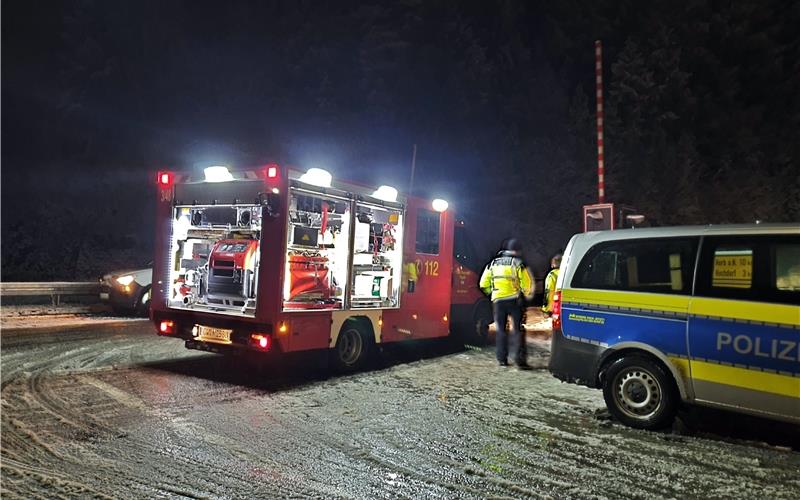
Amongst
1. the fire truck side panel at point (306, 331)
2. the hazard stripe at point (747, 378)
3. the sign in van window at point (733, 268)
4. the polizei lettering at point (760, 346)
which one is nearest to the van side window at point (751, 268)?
the sign in van window at point (733, 268)

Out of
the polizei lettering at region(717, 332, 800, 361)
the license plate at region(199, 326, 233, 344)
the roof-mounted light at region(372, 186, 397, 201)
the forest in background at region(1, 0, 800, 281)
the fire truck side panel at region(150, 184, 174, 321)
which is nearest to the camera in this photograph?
the polizei lettering at region(717, 332, 800, 361)

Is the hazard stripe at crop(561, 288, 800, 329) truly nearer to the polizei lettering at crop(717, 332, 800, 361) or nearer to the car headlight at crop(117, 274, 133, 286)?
the polizei lettering at crop(717, 332, 800, 361)

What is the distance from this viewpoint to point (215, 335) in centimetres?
680

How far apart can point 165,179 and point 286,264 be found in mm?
2109

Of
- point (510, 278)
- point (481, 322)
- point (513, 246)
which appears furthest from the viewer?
point (481, 322)

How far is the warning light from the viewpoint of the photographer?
24.3ft

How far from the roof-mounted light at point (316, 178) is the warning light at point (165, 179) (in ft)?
6.33

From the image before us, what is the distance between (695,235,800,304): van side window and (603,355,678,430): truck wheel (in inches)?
32.3

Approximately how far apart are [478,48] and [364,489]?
90.7 feet

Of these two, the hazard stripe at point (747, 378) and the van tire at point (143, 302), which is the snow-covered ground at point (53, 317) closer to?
the van tire at point (143, 302)

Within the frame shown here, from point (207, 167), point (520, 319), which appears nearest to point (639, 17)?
point (520, 319)

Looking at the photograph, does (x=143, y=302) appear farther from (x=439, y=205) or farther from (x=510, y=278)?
(x=510, y=278)

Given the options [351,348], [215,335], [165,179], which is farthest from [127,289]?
[351,348]

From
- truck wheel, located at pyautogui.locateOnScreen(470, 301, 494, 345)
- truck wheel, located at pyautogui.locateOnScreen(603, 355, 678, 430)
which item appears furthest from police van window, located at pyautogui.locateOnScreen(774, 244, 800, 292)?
truck wheel, located at pyautogui.locateOnScreen(470, 301, 494, 345)
